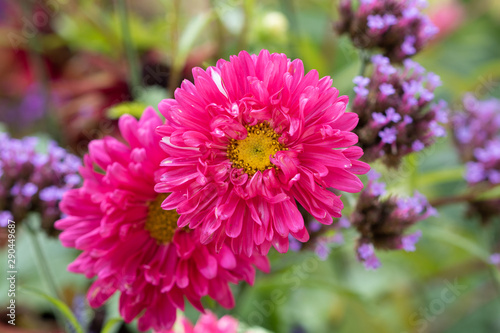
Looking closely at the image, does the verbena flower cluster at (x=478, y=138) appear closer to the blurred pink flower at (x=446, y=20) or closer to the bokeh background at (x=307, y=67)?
the bokeh background at (x=307, y=67)

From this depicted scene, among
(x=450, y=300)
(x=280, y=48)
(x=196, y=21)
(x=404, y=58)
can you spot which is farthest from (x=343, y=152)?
(x=450, y=300)

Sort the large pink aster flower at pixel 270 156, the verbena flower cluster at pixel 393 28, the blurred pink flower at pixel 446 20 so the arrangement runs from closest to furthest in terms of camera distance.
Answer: the large pink aster flower at pixel 270 156, the verbena flower cluster at pixel 393 28, the blurred pink flower at pixel 446 20

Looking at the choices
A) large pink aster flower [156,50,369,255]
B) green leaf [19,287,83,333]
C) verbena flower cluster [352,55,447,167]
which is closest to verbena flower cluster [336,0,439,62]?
verbena flower cluster [352,55,447,167]

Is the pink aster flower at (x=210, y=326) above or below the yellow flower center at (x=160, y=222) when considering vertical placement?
below

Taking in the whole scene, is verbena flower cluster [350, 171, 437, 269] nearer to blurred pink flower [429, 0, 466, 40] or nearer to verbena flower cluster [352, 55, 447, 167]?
verbena flower cluster [352, 55, 447, 167]

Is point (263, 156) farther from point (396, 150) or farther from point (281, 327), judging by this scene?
point (281, 327)

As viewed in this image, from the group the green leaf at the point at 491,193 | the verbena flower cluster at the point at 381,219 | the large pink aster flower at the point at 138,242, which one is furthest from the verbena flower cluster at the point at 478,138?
the large pink aster flower at the point at 138,242
